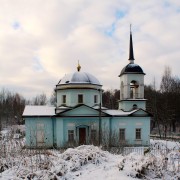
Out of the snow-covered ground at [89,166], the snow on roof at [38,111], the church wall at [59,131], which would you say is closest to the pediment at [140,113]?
the church wall at [59,131]

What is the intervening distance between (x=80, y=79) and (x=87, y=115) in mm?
3610

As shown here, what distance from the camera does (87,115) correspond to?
21516 millimetres

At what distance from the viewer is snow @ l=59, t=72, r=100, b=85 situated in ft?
76.4

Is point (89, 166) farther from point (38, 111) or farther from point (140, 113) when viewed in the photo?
point (38, 111)

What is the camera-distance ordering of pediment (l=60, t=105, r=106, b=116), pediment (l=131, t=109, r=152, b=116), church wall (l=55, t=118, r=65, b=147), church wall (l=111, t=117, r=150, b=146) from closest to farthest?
church wall (l=55, t=118, r=65, b=147), pediment (l=60, t=105, r=106, b=116), pediment (l=131, t=109, r=152, b=116), church wall (l=111, t=117, r=150, b=146)

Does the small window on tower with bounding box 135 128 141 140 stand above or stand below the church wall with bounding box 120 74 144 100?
below

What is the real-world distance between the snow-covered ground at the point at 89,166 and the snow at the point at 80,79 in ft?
53.6

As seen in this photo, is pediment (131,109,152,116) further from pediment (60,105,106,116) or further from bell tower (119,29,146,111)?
pediment (60,105,106,116)

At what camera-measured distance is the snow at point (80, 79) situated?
23.3m

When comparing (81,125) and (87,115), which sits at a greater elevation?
(87,115)

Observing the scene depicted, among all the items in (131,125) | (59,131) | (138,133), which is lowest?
(138,133)

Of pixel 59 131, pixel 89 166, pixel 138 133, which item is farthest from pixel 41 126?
pixel 89 166

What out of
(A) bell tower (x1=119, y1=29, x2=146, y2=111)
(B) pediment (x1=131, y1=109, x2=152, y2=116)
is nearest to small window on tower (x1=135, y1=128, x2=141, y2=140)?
(B) pediment (x1=131, y1=109, x2=152, y2=116)

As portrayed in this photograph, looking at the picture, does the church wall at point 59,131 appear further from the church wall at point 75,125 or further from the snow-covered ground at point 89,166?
the snow-covered ground at point 89,166
